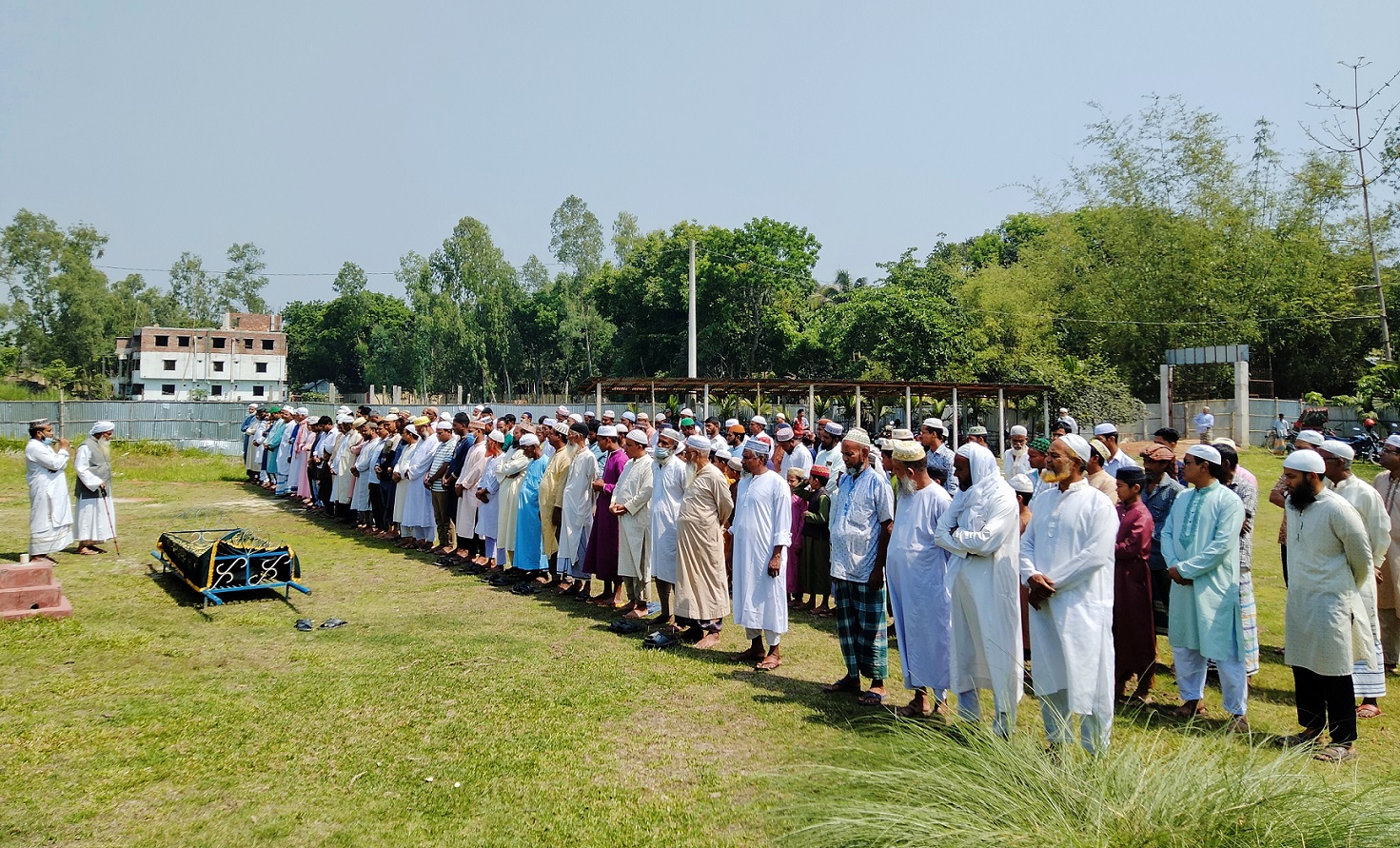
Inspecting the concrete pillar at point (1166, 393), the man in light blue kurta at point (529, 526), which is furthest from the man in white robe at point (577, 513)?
the concrete pillar at point (1166, 393)

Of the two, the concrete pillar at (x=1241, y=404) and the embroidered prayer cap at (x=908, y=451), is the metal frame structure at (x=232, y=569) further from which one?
the concrete pillar at (x=1241, y=404)

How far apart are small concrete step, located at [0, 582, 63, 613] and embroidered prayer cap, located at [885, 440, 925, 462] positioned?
706 centimetres

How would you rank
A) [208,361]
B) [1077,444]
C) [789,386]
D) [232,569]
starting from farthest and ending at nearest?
[208,361]
[789,386]
[232,569]
[1077,444]

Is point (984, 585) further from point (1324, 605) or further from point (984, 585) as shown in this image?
point (1324, 605)

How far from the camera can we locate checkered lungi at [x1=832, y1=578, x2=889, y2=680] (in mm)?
5863

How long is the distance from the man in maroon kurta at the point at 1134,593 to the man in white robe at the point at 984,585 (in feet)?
4.56

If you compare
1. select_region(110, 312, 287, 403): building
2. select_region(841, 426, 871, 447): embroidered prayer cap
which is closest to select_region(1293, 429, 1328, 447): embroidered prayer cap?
select_region(841, 426, 871, 447): embroidered prayer cap

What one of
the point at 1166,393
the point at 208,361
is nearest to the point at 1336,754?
the point at 1166,393

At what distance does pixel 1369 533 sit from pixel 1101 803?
348 cm

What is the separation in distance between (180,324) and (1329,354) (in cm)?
7290

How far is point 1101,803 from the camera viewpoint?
3494 millimetres

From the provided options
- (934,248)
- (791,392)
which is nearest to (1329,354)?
(791,392)

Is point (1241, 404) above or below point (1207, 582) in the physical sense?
above

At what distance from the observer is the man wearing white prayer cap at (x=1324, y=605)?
4.93m
